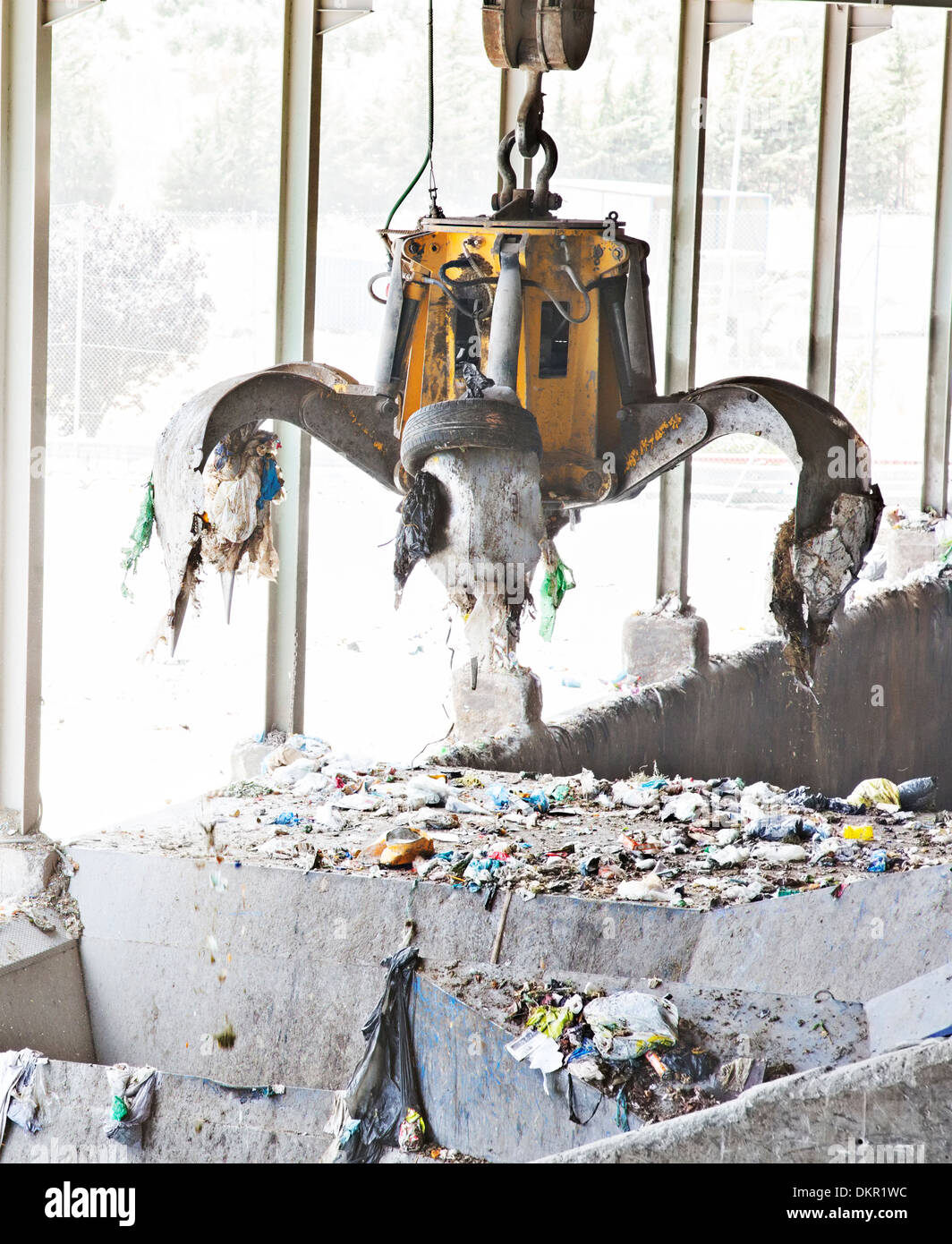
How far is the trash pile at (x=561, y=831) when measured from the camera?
539 centimetres

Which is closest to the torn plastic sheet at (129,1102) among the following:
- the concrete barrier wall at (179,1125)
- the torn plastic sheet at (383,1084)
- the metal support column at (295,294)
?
the concrete barrier wall at (179,1125)

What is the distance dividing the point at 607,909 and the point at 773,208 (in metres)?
12.8

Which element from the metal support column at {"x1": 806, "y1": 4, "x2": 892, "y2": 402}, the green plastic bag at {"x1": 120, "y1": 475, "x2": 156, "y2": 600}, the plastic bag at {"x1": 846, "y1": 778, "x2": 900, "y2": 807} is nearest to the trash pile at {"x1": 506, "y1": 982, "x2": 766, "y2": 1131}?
the green plastic bag at {"x1": 120, "y1": 475, "x2": 156, "y2": 600}

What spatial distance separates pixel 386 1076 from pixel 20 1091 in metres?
1.35

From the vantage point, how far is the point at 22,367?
5391 millimetres

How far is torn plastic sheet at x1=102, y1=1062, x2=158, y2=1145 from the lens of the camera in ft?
16.1

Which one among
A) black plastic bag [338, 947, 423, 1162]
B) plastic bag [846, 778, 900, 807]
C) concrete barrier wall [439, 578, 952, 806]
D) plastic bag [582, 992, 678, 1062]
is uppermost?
concrete barrier wall [439, 578, 952, 806]

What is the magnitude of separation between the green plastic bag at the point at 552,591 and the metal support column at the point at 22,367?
2020 mm

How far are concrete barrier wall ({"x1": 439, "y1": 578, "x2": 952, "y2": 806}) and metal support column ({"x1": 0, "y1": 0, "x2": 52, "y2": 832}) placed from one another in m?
2.25

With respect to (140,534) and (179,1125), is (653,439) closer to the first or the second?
(140,534)

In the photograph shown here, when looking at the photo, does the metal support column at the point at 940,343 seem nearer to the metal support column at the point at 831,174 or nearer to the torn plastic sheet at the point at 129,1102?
the metal support column at the point at 831,174

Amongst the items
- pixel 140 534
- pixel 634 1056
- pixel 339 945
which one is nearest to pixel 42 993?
pixel 339 945

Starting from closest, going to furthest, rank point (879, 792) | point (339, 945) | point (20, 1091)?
point (20, 1091) < point (339, 945) < point (879, 792)

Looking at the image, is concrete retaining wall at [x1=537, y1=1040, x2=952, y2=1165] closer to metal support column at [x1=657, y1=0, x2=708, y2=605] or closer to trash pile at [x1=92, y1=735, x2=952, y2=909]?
trash pile at [x1=92, y1=735, x2=952, y2=909]
